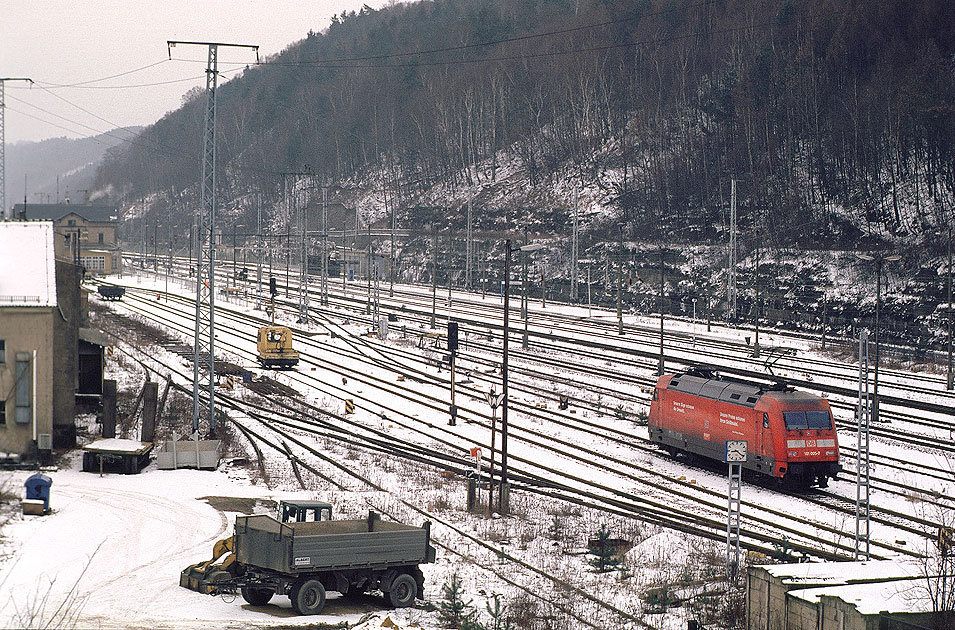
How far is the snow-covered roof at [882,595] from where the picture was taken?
58.3 ft

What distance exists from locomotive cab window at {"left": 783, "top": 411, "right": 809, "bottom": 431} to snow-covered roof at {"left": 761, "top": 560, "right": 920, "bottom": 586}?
11412 mm

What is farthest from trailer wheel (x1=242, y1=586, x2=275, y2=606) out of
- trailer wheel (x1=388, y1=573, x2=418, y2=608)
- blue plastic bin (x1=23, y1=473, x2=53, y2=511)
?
blue plastic bin (x1=23, y1=473, x2=53, y2=511)

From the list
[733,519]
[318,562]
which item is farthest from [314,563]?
[733,519]

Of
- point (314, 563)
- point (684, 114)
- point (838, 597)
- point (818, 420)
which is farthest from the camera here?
point (684, 114)

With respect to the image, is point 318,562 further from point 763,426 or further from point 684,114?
point 684,114

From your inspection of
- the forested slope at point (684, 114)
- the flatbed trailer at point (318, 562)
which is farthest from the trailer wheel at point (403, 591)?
the forested slope at point (684, 114)

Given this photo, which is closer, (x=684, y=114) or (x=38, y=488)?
(x=38, y=488)

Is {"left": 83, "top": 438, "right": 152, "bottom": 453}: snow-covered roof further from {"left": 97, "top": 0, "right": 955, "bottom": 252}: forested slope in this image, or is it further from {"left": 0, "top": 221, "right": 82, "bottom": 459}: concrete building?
{"left": 97, "top": 0, "right": 955, "bottom": 252}: forested slope

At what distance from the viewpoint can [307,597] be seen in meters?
20.5

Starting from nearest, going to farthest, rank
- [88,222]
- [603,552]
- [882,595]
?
[882,595] → [603,552] → [88,222]

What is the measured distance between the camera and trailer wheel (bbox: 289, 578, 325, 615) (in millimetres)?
20297

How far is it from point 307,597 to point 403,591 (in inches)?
81.7

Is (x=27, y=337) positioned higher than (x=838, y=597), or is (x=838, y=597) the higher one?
(x=27, y=337)

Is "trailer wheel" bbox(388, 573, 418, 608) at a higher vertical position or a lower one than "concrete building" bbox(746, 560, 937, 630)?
lower
